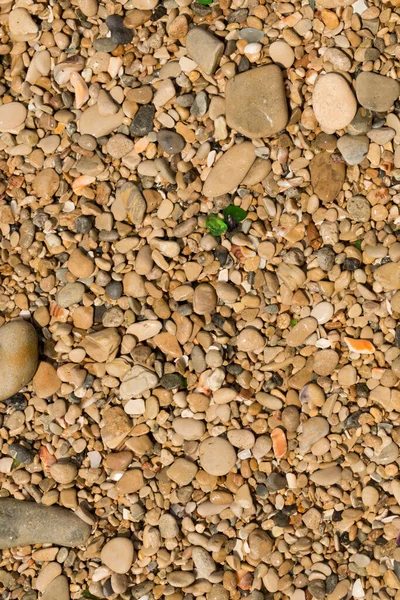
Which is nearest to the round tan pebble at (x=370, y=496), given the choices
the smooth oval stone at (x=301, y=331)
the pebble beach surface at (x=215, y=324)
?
the pebble beach surface at (x=215, y=324)

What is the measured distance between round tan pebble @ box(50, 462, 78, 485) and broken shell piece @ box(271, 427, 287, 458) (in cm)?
64

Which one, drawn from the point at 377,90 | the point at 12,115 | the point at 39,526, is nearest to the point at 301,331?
the point at 377,90

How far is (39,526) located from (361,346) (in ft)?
3.83

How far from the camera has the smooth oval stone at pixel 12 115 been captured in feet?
7.73

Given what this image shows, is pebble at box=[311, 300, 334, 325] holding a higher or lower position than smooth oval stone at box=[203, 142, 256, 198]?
lower

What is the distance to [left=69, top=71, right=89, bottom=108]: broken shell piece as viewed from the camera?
2.33 metres

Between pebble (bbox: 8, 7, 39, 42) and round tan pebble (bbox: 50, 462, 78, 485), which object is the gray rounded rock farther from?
pebble (bbox: 8, 7, 39, 42)

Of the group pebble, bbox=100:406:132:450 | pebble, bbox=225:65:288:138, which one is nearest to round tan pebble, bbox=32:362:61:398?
pebble, bbox=100:406:132:450

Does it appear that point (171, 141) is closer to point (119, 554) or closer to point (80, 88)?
point (80, 88)

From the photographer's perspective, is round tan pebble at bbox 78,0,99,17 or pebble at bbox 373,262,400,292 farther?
round tan pebble at bbox 78,0,99,17

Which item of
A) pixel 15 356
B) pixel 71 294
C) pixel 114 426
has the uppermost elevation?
pixel 71 294

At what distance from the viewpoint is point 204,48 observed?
87.1 inches

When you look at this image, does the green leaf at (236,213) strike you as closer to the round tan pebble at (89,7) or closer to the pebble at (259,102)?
the pebble at (259,102)

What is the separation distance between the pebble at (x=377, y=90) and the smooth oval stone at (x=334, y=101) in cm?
4
